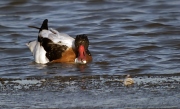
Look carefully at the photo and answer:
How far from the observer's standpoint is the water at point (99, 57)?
8922 mm

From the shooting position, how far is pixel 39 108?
27.3 feet

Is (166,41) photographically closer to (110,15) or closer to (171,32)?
(171,32)

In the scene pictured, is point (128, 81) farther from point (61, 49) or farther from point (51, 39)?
point (51, 39)

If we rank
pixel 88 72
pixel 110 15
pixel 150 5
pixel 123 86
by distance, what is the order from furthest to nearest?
pixel 150 5, pixel 110 15, pixel 88 72, pixel 123 86

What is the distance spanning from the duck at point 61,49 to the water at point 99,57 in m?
0.21

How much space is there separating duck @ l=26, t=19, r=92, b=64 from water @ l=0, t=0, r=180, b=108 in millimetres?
210

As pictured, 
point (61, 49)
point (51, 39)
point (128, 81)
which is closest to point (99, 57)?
point (61, 49)

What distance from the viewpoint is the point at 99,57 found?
500 inches

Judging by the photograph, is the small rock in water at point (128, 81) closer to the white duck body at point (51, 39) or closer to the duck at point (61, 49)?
the duck at point (61, 49)

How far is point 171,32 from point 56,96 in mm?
6225

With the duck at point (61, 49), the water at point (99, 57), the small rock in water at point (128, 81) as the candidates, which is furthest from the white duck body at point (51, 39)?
the small rock in water at point (128, 81)

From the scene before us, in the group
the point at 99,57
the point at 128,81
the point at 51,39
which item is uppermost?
the point at 51,39

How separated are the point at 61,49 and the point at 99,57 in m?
0.85

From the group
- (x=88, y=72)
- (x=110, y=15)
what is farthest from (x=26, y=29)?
(x=88, y=72)
